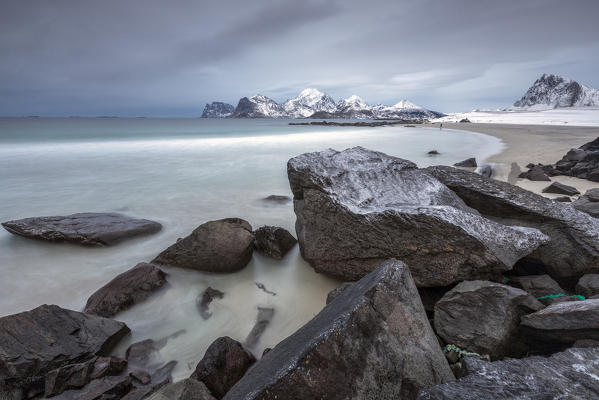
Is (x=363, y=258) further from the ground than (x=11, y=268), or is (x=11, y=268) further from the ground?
(x=363, y=258)

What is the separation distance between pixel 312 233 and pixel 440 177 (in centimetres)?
247

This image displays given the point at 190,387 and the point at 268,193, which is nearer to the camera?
the point at 190,387

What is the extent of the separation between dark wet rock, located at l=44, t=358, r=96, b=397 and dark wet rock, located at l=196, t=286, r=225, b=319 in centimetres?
133

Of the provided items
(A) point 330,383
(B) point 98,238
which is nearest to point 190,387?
(A) point 330,383

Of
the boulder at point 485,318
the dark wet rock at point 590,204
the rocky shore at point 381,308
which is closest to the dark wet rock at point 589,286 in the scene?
the rocky shore at point 381,308

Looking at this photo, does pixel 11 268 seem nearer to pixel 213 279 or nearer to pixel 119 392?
pixel 213 279

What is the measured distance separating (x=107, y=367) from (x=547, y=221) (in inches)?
205

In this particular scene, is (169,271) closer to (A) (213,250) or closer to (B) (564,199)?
(A) (213,250)

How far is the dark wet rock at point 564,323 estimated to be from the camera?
2.15m

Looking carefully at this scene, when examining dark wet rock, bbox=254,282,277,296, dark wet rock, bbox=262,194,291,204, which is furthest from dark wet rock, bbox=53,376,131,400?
dark wet rock, bbox=262,194,291,204

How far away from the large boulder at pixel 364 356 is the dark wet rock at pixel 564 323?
0.96 metres

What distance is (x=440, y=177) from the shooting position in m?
5.04

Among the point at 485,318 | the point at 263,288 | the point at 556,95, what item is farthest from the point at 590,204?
the point at 556,95

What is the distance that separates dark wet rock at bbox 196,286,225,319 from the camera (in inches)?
151
